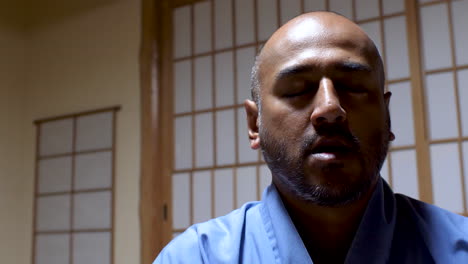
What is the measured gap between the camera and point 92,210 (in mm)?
3291

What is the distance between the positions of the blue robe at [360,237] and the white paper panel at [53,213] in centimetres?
257

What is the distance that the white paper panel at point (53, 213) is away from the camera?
3.41 metres

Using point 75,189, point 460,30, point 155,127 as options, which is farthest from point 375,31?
point 75,189

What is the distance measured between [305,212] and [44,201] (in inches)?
115

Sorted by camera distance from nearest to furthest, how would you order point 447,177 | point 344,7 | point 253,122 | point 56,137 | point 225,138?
point 253,122 < point 447,177 < point 344,7 < point 225,138 < point 56,137

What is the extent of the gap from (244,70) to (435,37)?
1.01m

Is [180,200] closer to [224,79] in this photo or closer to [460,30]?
[224,79]

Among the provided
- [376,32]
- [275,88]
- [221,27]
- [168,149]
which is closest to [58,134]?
[168,149]

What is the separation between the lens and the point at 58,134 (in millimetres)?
3512

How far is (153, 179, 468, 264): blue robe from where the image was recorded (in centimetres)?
92

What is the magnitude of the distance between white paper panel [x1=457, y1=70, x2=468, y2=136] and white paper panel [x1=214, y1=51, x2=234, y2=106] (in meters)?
1.17

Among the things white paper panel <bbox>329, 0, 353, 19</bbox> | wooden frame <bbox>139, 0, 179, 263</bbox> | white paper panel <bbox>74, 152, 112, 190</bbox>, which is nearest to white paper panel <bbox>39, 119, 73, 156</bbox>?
white paper panel <bbox>74, 152, 112, 190</bbox>

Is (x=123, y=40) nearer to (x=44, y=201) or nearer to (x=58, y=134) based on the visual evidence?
(x=58, y=134)

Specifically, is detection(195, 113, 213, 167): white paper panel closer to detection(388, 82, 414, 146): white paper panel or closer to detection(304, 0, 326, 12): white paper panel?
detection(304, 0, 326, 12): white paper panel
